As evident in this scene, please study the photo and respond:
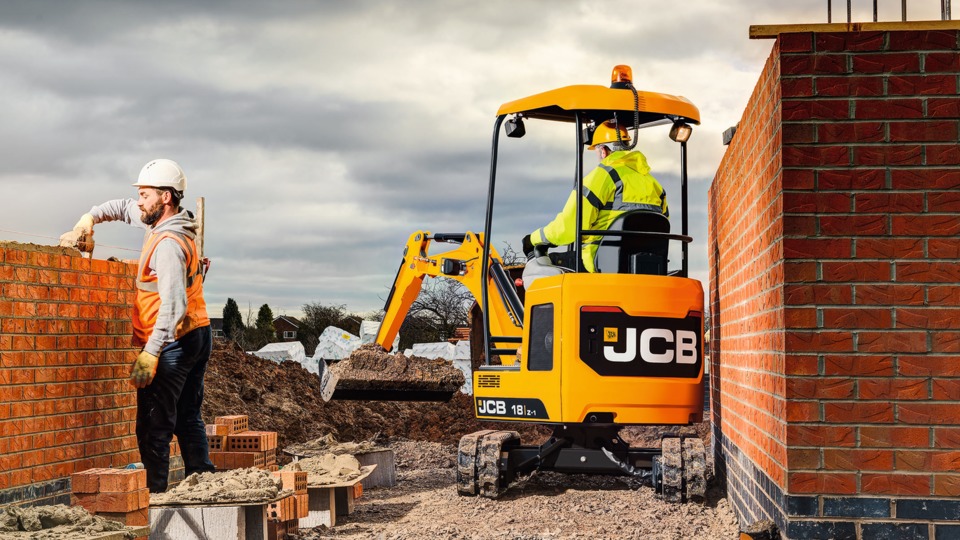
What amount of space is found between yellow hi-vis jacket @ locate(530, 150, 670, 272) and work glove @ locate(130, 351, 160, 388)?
355cm

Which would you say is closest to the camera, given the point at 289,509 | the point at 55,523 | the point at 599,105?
the point at 55,523

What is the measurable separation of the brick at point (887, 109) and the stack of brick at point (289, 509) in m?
4.23

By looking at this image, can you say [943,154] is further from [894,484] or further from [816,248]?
[894,484]

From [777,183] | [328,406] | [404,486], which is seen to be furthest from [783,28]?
[328,406]

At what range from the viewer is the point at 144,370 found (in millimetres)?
6820

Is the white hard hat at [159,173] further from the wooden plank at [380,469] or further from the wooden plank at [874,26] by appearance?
the wooden plank at [874,26]

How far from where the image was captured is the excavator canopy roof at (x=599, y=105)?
8.73m

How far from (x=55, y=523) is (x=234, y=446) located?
121 inches

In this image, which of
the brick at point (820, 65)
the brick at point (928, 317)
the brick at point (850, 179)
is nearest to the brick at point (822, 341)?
the brick at point (928, 317)

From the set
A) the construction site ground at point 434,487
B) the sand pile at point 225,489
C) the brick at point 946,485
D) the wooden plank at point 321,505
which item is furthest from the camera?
the wooden plank at point 321,505

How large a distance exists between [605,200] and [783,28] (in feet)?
11.4

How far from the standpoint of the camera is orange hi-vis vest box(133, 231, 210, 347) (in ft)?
23.4

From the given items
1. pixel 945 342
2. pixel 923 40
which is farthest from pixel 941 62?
pixel 945 342

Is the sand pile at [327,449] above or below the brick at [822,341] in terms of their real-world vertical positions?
below
